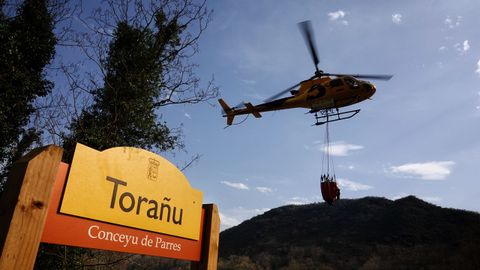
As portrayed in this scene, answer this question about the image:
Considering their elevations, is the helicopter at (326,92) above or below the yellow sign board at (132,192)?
above

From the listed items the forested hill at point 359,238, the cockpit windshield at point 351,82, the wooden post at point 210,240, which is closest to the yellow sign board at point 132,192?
the wooden post at point 210,240

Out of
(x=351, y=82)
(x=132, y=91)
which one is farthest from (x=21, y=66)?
(x=351, y=82)

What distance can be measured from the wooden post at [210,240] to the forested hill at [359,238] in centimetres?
3262

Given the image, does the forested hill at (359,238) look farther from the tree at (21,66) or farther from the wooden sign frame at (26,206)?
Result: the wooden sign frame at (26,206)

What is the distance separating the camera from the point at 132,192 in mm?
3182

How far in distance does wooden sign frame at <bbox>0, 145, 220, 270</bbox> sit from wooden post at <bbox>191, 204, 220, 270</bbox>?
5.83 ft

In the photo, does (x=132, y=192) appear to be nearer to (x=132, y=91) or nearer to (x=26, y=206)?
(x=26, y=206)

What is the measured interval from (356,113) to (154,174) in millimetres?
14062

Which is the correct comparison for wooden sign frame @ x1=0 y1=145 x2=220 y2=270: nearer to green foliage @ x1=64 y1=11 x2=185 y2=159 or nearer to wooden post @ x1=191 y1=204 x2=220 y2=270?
wooden post @ x1=191 y1=204 x2=220 y2=270

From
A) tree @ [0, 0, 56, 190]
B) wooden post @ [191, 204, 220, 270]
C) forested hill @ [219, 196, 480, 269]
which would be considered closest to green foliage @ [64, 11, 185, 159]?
tree @ [0, 0, 56, 190]

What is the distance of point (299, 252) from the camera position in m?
42.4

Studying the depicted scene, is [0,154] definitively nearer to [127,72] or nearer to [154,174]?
[127,72]

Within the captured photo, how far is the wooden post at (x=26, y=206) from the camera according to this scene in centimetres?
230

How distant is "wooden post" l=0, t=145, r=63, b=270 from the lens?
90.6 inches
